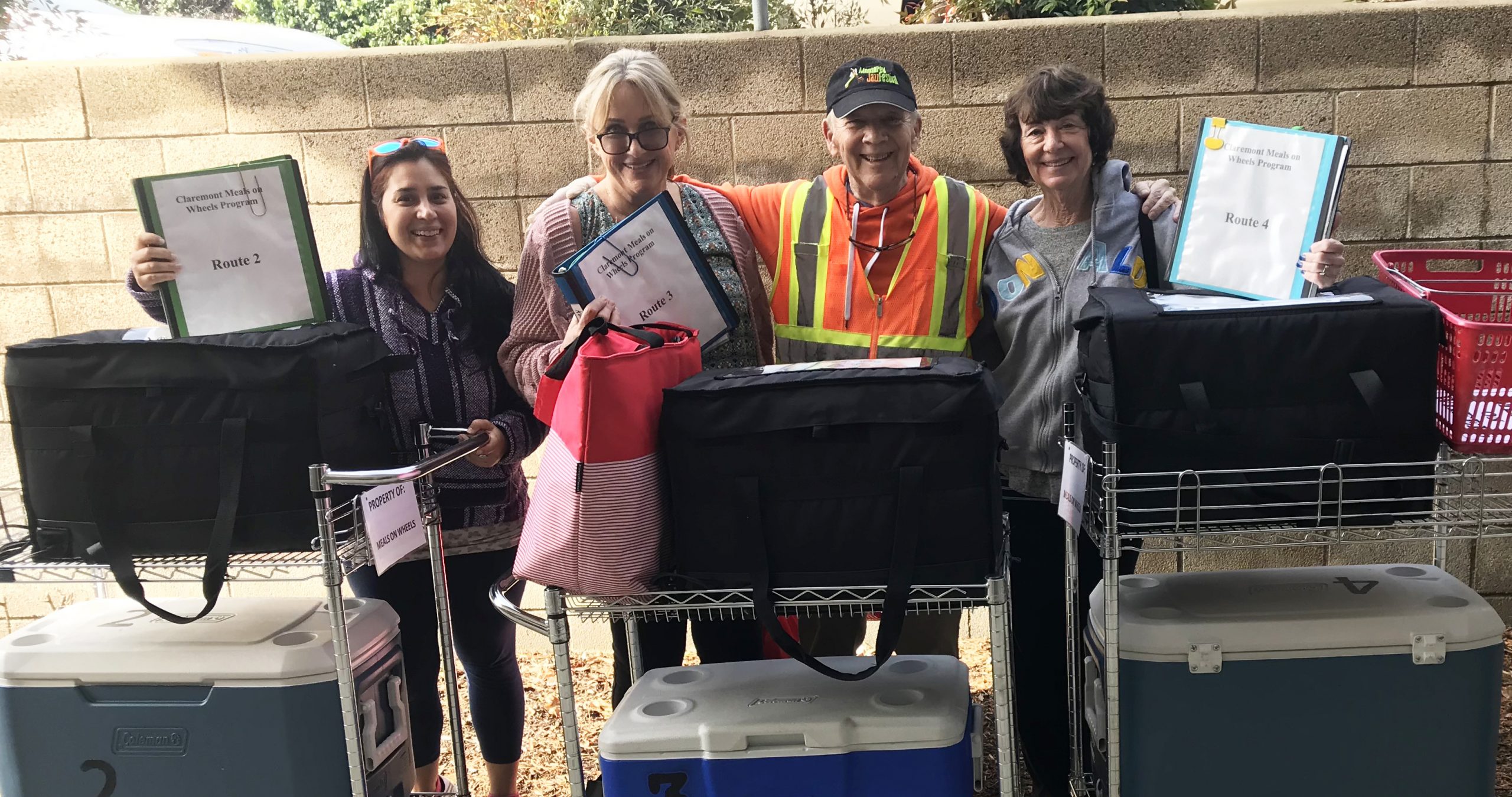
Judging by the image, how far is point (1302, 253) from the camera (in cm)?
203

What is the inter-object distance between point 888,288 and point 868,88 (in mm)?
439

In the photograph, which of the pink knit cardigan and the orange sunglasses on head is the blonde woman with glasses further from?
the orange sunglasses on head

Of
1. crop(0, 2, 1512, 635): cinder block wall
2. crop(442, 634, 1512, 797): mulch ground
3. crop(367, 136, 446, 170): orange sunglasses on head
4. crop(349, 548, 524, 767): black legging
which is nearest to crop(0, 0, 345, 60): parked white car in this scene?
crop(0, 2, 1512, 635): cinder block wall

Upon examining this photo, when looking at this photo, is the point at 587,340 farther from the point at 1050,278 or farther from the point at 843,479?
the point at 1050,278

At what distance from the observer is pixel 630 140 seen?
237cm

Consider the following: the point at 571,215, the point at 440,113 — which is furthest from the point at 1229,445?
the point at 440,113

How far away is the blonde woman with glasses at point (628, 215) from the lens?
2355 mm

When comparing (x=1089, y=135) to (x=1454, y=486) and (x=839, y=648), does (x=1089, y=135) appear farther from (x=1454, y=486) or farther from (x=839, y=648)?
(x=839, y=648)

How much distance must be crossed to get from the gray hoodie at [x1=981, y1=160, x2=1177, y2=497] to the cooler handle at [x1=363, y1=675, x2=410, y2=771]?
4.65 feet

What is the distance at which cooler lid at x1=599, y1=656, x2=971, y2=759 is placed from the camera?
1.94m

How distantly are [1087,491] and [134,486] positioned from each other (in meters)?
1.79

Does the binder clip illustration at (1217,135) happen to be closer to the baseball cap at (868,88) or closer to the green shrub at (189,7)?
the baseball cap at (868,88)

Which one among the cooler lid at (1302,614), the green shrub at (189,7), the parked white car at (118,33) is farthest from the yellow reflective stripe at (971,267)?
the green shrub at (189,7)

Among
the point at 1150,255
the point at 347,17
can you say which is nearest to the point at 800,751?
the point at 1150,255
